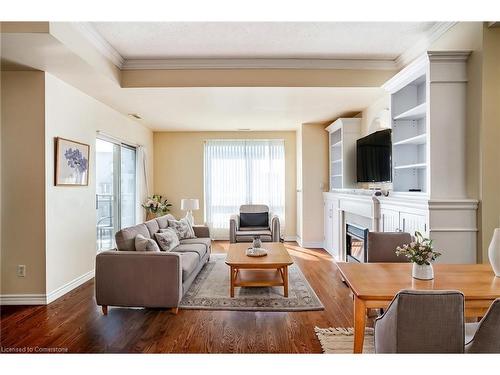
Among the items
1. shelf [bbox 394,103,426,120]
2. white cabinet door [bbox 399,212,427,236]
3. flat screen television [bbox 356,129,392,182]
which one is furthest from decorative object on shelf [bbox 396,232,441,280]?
flat screen television [bbox 356,129,392,182]

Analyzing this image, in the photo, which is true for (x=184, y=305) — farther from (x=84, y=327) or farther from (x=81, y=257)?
(x=81, y=257)

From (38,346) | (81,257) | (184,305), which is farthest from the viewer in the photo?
(81,257)

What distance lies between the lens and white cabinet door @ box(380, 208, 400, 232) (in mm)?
3324

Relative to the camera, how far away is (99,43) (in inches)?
130

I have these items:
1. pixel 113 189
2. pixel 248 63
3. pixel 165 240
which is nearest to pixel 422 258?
pixel 165 240

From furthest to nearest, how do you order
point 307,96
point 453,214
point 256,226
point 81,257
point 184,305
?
point 256,226
point 307,96
point 81,257
point 184,305
point 453,214

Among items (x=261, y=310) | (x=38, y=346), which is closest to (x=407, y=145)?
(x=261, y=310)

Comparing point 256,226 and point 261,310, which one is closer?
point 261,310

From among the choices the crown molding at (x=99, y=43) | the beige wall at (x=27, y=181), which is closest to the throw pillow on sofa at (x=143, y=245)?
the beige wall at (x=27, y=181)

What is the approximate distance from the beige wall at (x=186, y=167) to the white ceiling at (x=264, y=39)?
331 cm

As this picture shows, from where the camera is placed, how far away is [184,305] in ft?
10.6

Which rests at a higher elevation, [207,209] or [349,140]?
[349,140]

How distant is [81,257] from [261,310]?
2529 millimetres

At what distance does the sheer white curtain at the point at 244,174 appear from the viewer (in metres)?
7.04
